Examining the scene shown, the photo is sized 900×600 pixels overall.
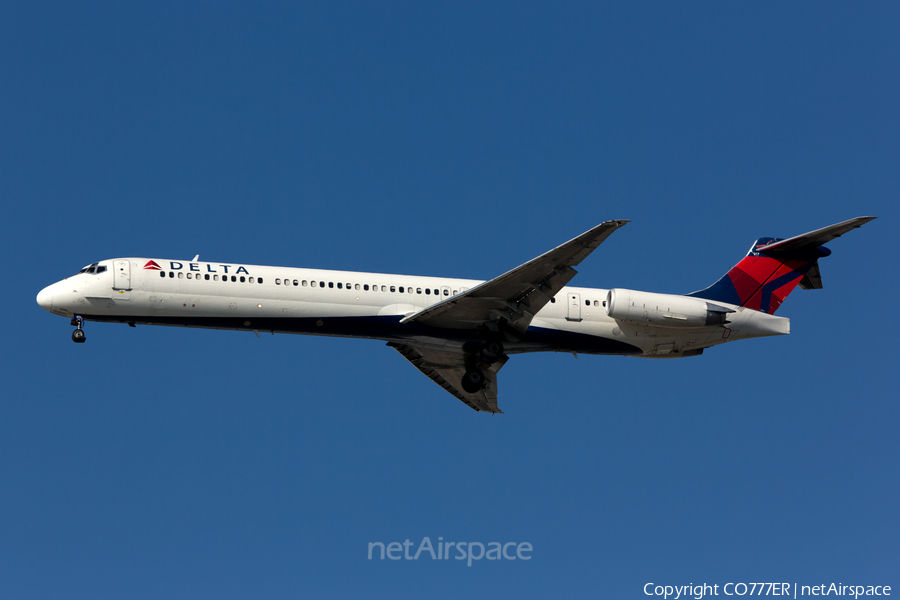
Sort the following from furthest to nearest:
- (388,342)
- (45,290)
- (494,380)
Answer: (494,380) < (388,342) < (45,290)

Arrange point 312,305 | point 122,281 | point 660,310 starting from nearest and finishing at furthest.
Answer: point 122,281 < point 312,305 < point 660,310

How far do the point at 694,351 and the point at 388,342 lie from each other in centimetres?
965

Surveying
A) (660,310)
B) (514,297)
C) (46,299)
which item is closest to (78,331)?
(46,299)

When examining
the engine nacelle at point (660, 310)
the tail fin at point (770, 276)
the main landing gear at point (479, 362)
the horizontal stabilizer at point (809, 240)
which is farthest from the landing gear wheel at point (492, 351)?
the horizontal stabilizer at point (809, 240)

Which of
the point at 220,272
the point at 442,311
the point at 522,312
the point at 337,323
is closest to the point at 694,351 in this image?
the point at 522,312

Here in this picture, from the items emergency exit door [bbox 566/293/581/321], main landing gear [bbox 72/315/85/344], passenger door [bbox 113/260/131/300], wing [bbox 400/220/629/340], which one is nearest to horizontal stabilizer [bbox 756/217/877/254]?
emergency exit door [bbox 566/293/581/321]

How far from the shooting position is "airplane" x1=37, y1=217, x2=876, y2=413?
85.8 ft

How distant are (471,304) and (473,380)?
367cm

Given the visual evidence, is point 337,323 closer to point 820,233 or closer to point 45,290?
point 45,290

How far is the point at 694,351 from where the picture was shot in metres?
29.8

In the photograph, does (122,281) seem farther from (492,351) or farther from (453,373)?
(453,373)

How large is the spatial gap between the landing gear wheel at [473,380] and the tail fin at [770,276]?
24.0 feet

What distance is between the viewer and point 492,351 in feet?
92.7

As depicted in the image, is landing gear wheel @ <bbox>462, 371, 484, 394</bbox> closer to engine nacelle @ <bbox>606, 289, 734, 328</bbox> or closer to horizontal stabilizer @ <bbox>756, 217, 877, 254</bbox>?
engine nacelle @ <bbox>606, 289, 734, 328</bbox>
